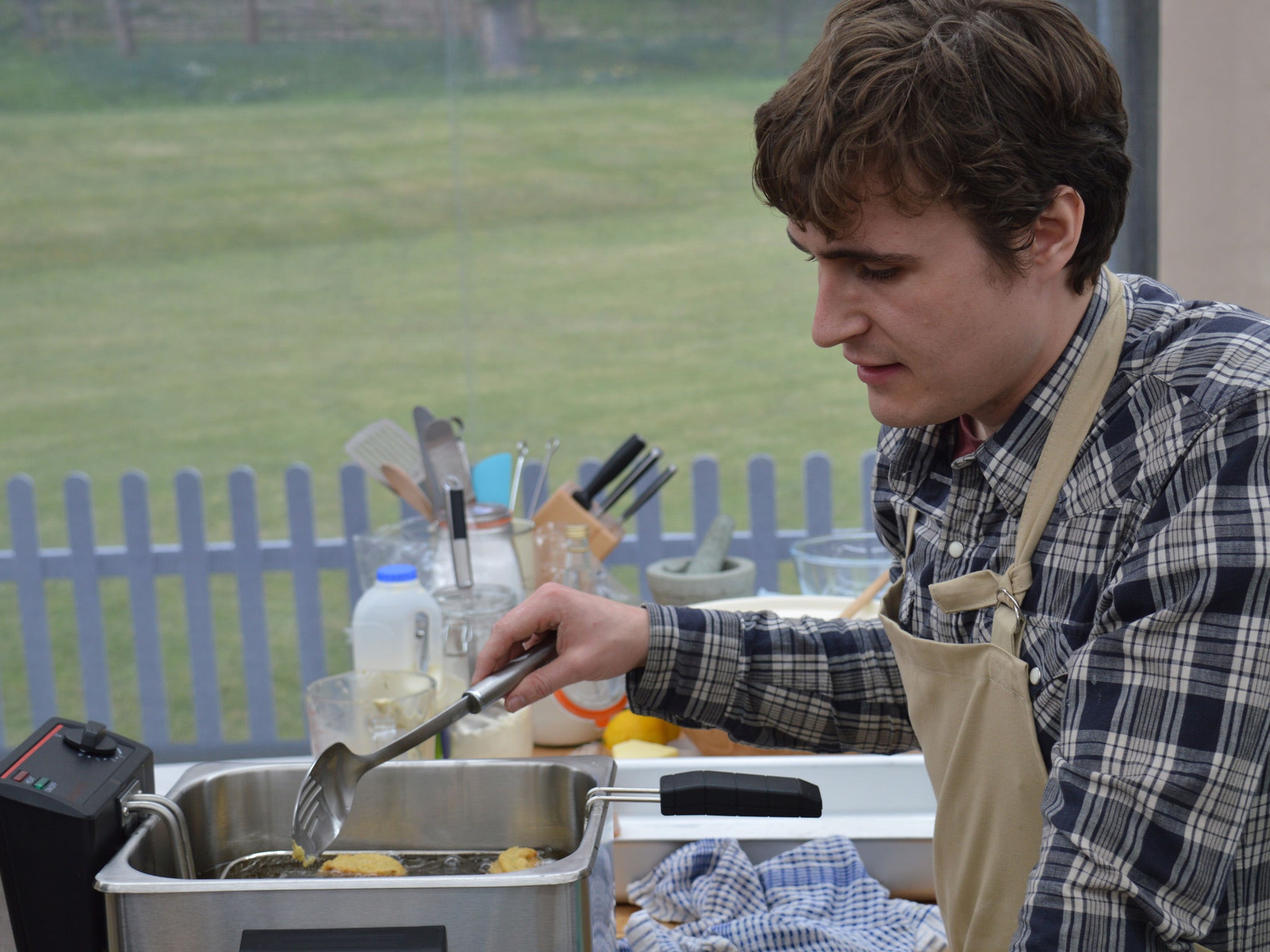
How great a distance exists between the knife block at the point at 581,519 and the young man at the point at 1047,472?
85 centimetres

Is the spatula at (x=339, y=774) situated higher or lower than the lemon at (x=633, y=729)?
higher

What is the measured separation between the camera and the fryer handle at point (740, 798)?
89 centimetres

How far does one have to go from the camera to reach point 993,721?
895mm

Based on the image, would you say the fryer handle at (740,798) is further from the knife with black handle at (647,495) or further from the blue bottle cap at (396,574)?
the knife with black handle at (647,495)

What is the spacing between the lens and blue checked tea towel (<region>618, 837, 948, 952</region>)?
112cm

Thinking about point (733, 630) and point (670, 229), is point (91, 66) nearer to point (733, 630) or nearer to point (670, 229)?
point (670, 229)

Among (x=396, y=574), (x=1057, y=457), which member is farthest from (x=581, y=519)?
(x=1057, y=457)

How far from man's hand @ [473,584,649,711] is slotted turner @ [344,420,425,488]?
822 mm

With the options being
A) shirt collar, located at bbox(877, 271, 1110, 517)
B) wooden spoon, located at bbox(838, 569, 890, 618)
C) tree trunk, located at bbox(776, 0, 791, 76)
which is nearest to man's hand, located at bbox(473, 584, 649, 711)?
shirt collar, located at bbox(877, 271, 1110, 517)

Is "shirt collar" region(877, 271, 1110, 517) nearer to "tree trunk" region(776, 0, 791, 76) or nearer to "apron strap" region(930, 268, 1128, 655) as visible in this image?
"apron strap" region(930, 268, 1128, 655)

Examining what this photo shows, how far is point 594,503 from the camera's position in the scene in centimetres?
189

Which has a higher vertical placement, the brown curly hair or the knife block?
the brown curly hair

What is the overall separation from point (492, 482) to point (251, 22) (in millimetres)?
3135

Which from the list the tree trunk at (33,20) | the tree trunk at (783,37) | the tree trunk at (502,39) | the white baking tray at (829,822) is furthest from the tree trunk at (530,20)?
the white baking tray at (829,822)
